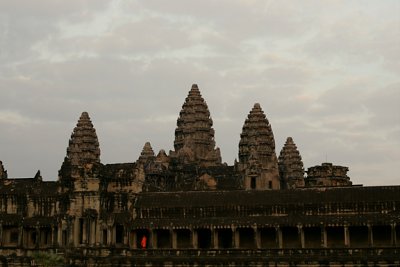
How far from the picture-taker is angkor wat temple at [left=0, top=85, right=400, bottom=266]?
6894cm

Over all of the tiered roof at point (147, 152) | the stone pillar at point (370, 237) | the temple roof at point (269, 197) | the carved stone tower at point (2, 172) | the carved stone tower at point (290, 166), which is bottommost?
the stone pillar at point (370, 237)

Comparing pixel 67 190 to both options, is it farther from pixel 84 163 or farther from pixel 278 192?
pixel 278 192

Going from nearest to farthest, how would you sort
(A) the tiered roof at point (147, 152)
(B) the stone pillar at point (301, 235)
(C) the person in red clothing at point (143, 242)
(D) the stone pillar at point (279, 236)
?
(B) the stone pillar at point (301, 235), (D) the stone pillar at point (279, 236), (C) the person in red clothing at point (143, 242), (A) the tiered roof at point (147, 152)

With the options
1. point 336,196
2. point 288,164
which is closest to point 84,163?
point 336,196

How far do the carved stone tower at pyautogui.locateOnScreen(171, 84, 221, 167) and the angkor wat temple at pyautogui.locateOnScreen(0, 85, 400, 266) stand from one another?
5010 centimetres

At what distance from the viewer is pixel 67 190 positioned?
262ft

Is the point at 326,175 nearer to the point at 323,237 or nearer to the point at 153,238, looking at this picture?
the point at 153,238

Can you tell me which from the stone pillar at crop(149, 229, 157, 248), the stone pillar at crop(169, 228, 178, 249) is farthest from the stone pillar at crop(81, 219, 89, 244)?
the stone pillar at crop(169, 228, 178, 249)

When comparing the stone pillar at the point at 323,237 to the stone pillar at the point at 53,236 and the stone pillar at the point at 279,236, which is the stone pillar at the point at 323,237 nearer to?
the stone pillar at the point at 279,236

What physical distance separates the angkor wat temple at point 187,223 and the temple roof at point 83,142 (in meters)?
53.0

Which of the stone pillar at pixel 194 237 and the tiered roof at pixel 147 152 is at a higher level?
the tiered roof at pixel 147 152

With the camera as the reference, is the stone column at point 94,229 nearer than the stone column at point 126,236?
No

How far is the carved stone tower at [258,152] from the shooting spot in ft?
380

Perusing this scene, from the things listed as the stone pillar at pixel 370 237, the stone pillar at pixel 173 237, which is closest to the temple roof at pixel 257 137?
the stone pillar at pixel 173 237
